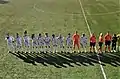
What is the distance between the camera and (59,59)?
21.5 m

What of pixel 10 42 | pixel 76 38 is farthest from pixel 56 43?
pixel 10 42

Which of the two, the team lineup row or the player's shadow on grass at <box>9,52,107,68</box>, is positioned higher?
the team lineup row

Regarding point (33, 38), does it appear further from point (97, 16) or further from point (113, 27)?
point (97, 16)

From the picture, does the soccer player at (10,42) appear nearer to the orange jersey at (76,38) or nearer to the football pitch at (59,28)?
the football pitch at (59,28)

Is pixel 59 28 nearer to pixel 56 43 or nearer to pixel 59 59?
pixel 56 43

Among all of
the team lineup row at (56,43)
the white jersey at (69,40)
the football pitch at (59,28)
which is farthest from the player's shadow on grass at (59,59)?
the white jersey at (69,40)

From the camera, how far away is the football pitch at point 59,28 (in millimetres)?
19828

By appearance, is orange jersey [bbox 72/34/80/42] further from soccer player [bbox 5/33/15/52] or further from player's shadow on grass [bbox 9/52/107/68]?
soccer player [bbox 5/33/15/52]

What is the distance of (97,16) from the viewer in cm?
3241

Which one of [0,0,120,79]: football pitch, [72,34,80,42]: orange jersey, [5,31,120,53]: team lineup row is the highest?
[72,34,80,42]: orange jersey

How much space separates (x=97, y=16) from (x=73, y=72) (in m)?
13.8

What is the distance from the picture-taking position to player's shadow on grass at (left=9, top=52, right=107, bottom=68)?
822 inches

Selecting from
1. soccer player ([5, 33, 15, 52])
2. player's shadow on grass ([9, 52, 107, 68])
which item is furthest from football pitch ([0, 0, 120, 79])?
soccer player ([5, 33, 15, 52])

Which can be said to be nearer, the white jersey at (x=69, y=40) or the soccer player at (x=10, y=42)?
the soccer player at (x=10, y=42)
